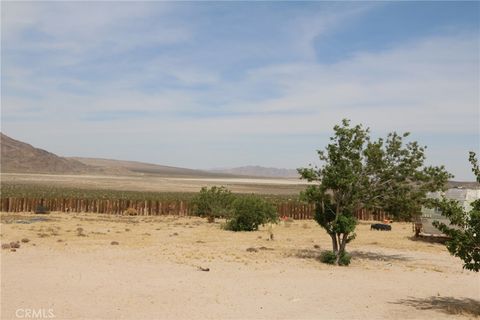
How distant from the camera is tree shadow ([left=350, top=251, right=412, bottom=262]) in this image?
2206cm

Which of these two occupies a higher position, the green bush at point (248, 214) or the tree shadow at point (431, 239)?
the green bush at point (248, 214)

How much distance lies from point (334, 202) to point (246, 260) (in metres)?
4.23

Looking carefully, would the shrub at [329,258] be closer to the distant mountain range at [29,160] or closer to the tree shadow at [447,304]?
the tree shadow at [447,304]

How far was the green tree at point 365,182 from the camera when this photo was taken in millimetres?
19500

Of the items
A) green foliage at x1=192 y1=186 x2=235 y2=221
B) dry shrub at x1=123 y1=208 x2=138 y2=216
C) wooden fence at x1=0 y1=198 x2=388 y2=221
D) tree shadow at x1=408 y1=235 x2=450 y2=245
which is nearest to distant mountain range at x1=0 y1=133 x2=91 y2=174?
wooden fence at x1=0 y1=198 x2=388 y2=221

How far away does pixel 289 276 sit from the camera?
17.3m

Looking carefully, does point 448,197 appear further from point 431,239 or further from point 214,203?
point 214,203

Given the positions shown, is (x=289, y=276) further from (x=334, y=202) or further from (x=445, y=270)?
(x=445, y=270)

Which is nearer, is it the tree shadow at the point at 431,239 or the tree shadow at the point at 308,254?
the tree shadow at the point at 308,254

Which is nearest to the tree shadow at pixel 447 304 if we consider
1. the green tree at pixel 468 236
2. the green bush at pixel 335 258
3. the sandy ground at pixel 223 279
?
the sandy ground at pixel 223 279

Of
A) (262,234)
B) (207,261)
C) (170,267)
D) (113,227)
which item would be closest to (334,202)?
(207,261)

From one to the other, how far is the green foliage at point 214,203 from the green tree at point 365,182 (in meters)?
20.2

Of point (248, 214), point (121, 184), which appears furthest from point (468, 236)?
point (121, 184)

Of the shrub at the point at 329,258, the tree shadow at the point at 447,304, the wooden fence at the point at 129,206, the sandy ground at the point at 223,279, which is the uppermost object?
the wooden fence at the point at 129,206
